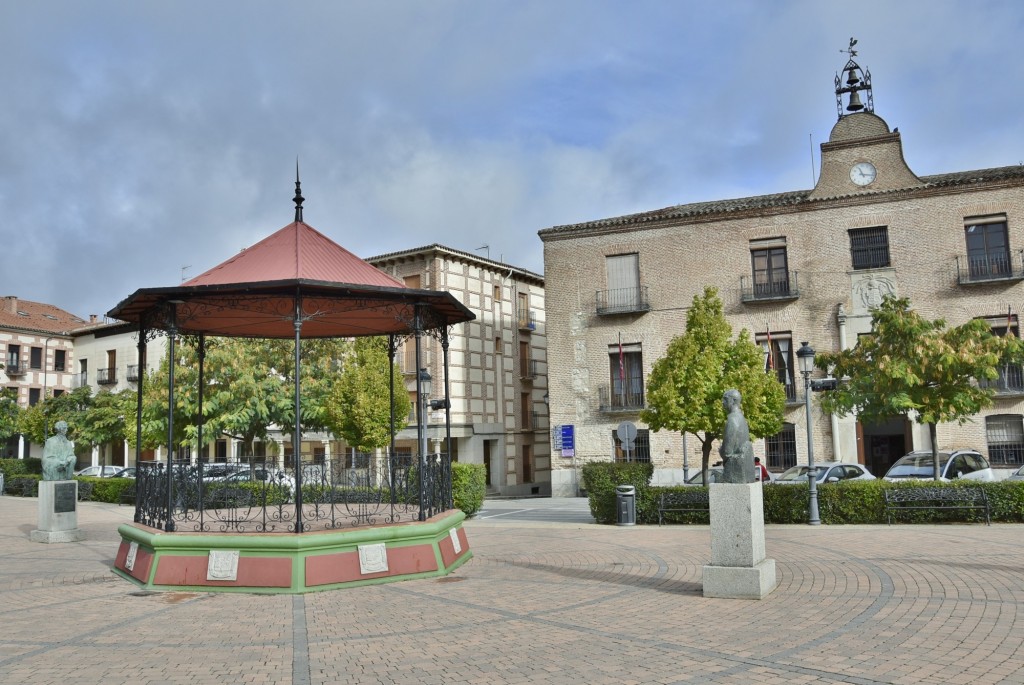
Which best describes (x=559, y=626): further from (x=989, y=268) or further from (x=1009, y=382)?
(x=989, y=268)

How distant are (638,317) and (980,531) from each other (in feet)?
59.7

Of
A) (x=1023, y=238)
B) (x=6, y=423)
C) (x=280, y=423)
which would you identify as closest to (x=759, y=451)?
(x=1023, y=238)

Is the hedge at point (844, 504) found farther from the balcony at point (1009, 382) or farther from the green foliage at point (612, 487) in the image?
the balcony at point (1009, 382)

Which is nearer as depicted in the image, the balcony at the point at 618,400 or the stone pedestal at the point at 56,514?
the stone pedestal at the point at 56,514

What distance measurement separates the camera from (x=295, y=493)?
1168cm

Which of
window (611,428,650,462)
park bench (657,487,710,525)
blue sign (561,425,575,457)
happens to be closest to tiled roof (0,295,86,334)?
blue sign (561,425,575,457)

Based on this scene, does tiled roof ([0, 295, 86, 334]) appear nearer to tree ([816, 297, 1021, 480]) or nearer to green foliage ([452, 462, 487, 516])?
green foliage ([452, 462, 487, 516])

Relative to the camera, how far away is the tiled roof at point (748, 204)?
28.7 meters

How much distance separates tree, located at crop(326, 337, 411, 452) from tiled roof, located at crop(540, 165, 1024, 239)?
9.38 m

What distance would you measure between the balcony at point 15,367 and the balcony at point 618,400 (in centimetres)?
3725

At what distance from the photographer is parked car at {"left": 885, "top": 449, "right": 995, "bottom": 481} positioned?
2184 centimetres

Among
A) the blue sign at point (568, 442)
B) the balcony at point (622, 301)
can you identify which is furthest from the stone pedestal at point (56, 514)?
the balcony at point (622, 301)

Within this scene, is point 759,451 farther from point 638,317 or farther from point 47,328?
point 47,328

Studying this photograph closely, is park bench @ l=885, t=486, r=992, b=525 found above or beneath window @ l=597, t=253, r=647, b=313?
beneath
